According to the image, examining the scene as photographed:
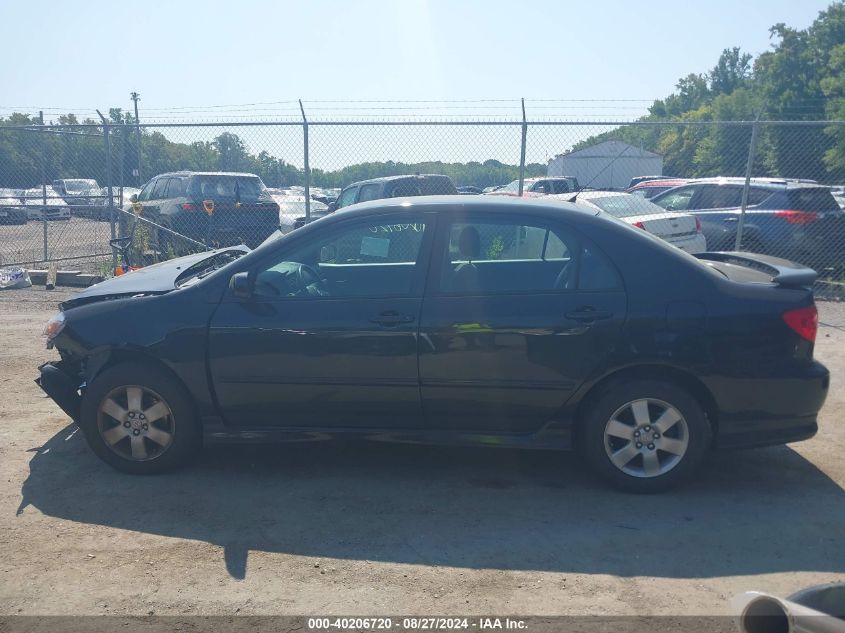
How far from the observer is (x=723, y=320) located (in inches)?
185

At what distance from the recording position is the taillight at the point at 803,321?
15.4ft

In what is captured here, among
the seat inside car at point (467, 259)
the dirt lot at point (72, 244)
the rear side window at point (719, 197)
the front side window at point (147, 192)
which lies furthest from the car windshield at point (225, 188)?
the seat inside car at point (467, 259)

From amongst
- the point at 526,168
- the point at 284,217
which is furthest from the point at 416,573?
the point at 284,217

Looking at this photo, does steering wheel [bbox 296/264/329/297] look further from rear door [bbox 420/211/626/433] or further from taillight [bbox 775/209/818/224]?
taillight [bbox 775/209/818/224]

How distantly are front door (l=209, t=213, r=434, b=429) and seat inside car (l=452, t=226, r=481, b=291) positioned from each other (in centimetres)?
20

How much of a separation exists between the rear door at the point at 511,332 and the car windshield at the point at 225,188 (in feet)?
34.4

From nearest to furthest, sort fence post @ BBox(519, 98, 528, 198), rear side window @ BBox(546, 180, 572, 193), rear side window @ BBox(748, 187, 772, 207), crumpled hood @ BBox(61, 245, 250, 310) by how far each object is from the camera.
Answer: crumpled hood @ BBox(61, 245, 250, 310) → fence post @ BBox(519, 98, 528, 198) → rear side window @ BBox(748, 187, 772, 207) → rear side window @ BBox(546, 180, 572, 193)

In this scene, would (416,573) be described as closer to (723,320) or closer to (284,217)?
(723,320)

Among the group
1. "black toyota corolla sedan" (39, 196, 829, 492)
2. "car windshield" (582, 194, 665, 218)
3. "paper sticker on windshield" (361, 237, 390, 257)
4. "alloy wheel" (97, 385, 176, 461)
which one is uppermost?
"car windshield" (582, 194, 665, 218)

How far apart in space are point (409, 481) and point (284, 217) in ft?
44.1

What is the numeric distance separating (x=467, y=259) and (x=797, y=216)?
9.08 metres

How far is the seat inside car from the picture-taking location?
4.90 meters

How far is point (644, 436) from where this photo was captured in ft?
15.7

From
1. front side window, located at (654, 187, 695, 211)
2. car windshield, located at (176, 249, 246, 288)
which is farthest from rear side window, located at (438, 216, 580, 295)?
front side window, located at (654, 187, 695, 211)
